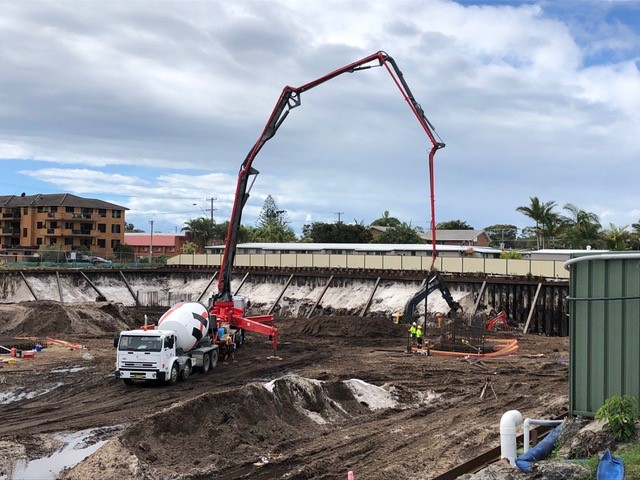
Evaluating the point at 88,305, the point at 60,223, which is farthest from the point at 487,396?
the point at 60,223

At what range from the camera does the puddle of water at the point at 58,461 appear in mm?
17141

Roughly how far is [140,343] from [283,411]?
26.9 feet

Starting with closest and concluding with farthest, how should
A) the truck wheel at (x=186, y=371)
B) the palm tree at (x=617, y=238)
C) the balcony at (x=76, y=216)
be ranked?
the truck wheel at (x=186, y=371) → the palm tree at (x=617, y=238) → the balcony at (x=76, y=216)

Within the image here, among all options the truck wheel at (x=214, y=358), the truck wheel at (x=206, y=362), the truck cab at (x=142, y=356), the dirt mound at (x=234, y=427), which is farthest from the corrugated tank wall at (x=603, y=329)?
the truck wheel at (x=214, y=358)

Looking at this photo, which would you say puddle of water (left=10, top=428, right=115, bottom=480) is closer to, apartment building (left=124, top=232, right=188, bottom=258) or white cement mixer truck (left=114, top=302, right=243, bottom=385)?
white cement mixer truck (left=114, top=302, right=243, bottom=385)

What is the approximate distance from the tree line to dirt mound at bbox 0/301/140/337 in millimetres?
44156

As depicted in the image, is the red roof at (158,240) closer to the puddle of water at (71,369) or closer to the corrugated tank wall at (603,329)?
the puddle of water at (71,369)

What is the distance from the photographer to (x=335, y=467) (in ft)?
56.9

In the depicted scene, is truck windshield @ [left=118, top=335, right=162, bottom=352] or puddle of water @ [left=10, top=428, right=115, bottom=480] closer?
puddle of water @ [left=10, top=428, right=115, bottom=480]

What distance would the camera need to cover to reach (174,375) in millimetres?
28438

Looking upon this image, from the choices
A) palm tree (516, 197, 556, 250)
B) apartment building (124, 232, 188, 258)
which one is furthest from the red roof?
palm tree (516, 197, 556, 250)

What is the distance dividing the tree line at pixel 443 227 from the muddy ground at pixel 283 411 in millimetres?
38992

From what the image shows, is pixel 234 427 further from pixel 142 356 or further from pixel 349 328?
pixel 349 328

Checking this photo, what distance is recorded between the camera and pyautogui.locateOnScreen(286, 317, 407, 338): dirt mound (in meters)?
47.3
